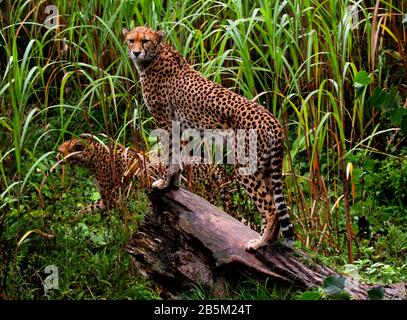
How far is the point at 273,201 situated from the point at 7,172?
1.99 meters

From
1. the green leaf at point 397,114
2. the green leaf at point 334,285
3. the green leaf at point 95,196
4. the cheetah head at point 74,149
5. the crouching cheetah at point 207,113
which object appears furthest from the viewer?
the cheetah head at point 74,149

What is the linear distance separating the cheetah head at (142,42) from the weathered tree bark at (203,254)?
98 cm

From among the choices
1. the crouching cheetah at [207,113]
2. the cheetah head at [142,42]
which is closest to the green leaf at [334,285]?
the crouching cheetah at [207,113]

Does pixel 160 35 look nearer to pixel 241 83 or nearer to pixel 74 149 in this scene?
pixel 241 83

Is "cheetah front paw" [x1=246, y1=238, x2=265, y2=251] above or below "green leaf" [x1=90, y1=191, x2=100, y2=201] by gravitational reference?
above

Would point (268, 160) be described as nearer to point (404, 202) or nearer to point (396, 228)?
point (396, 228)

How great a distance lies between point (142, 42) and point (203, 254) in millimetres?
1465

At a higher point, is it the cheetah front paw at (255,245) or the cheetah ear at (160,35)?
the cheetah ear at (160,35)

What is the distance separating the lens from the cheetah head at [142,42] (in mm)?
5414

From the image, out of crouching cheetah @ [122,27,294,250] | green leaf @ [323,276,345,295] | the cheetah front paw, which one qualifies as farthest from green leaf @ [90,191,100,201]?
green leaf @ [323,276,345,295]

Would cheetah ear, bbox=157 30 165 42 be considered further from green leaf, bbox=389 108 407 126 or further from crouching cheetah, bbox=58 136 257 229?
green leaf, bbox=389 108 407 126

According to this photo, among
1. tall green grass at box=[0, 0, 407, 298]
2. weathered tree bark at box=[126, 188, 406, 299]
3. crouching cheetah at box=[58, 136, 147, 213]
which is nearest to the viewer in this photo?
weathered tree bark at box=[126, 188, 406, 299]

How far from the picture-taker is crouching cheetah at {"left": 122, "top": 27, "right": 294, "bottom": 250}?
15.6 feet

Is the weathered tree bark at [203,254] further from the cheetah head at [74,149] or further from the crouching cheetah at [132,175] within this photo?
the cheetah head at [74,149]
